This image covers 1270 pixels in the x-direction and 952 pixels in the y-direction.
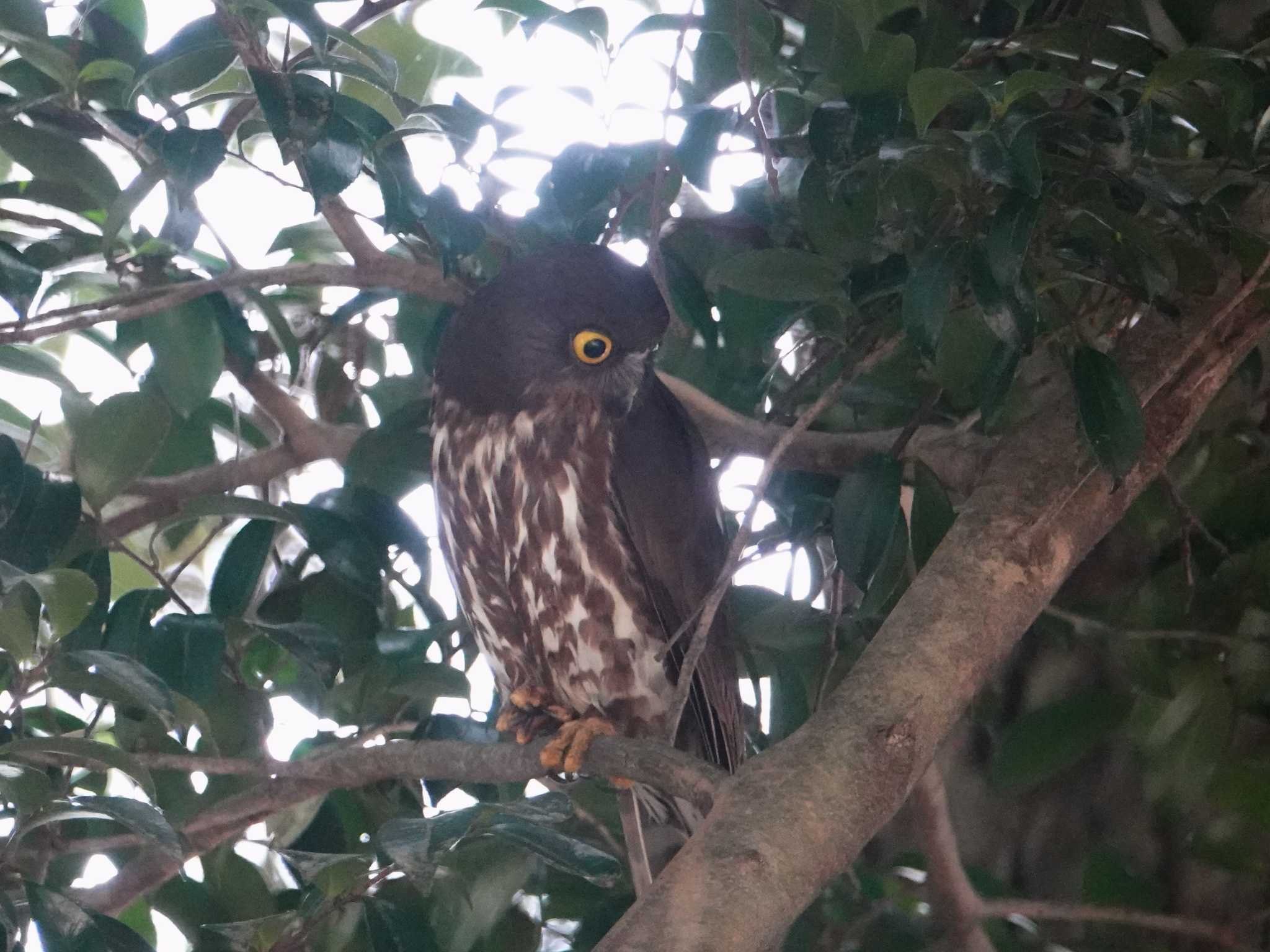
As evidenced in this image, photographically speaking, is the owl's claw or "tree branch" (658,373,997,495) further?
the owl's claw

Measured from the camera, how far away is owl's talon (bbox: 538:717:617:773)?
2.44m

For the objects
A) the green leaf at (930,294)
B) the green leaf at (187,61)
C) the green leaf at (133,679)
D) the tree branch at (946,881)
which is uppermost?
the green leaf at (187,61)

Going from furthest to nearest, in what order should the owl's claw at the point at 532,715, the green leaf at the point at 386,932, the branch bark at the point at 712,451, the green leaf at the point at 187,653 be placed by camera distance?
the owl's claw at the point at 532,715
the branch bark at the point at 712,451
the green leaf at the point at 187,653
the green leaf at the point at 386,932

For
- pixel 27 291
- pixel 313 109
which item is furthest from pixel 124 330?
Result: pixel 313 109

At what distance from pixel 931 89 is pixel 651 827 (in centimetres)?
203

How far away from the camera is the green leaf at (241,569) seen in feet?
8.23

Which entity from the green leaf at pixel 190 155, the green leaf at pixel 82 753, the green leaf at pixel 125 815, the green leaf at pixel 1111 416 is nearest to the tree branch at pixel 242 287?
the green leaf at pixel 190 155

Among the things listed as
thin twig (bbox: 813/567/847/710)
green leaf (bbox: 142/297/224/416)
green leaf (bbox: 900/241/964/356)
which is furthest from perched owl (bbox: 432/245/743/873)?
green leaf (bbox: 900/241/964/356)

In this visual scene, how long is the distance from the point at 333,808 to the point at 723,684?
83cm

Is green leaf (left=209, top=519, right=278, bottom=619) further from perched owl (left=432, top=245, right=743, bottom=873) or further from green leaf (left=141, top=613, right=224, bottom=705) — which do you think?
perched owl (left=432, top=245, right=743, bottom=873)

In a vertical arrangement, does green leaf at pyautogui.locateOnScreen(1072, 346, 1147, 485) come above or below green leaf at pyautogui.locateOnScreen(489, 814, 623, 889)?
above

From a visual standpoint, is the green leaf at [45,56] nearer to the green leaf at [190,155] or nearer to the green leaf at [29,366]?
the green leaf at [190,155]

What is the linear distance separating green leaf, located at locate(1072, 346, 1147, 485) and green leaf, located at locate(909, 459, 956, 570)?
0.48m

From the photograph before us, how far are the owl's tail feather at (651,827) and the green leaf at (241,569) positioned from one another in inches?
33.5
